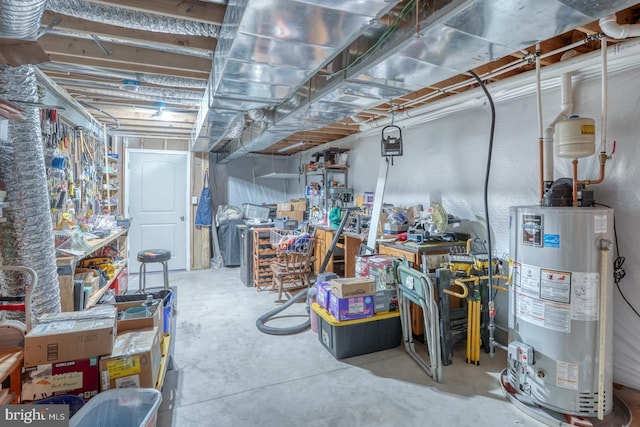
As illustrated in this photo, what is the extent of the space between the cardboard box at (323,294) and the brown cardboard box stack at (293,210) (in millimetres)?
2656

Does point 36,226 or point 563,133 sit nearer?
point 36,226

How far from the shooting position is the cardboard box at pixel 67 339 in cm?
150

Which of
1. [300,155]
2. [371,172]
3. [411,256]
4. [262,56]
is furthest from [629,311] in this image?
[300,155]

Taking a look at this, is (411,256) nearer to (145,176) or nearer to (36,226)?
(36,226)

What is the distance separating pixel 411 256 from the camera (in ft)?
10.2

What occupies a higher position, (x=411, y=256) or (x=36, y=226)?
(x=36, y=226)

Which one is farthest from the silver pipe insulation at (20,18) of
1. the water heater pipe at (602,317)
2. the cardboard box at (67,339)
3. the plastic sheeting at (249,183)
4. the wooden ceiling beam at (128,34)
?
the plastic sheeting at (249,183)

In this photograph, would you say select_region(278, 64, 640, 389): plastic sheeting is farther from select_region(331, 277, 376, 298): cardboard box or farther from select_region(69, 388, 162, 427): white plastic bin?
select_region(69, 388, 162, 427): white plastic bin

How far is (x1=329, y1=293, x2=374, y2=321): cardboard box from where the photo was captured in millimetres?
2787

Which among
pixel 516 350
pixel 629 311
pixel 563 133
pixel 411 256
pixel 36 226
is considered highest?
pixel 563 133

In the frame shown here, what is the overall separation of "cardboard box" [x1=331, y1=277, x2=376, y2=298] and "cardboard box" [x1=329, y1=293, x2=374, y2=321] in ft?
0.11

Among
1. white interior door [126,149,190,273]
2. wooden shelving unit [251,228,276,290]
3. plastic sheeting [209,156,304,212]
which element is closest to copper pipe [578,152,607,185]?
wooden shelving unit [251,228,276,290]

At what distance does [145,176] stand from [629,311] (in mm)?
6462

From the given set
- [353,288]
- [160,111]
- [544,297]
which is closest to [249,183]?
[160,111]
